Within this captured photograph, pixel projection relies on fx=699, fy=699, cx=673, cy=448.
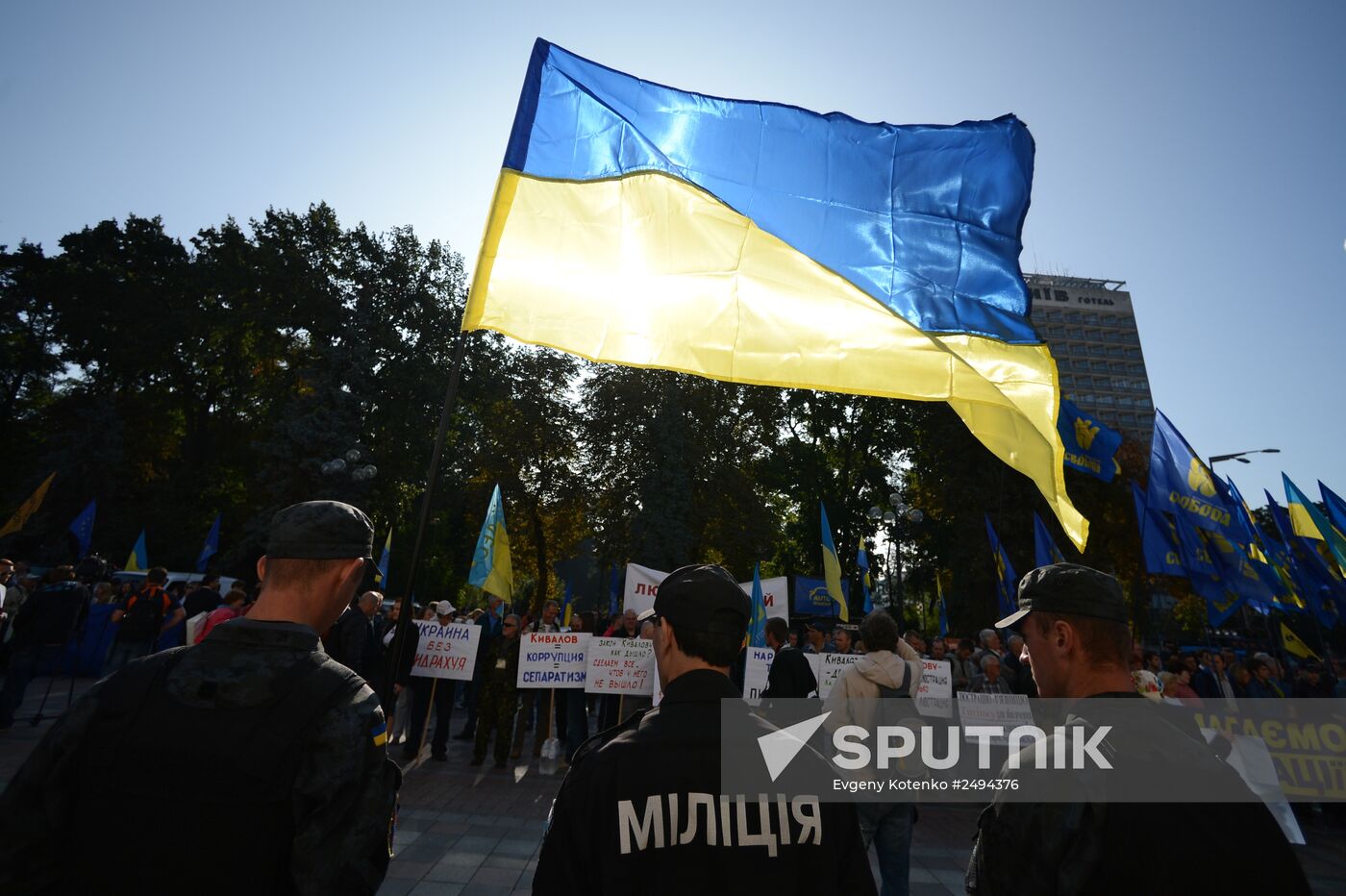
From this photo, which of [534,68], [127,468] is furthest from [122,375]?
[534,68]

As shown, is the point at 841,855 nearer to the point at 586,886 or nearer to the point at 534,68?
the point at 586,886

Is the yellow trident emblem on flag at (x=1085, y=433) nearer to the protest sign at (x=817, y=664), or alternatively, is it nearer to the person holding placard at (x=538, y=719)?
the protest sign at (x=817, y=664)

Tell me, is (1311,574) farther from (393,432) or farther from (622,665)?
(393,432)

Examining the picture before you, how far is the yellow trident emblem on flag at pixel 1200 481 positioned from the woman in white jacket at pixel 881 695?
9.95 meters

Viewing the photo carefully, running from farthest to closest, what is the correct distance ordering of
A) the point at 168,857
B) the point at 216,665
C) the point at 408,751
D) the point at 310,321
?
1. the point at 310,321
2. the point at 408,751
3. the point at 216,665
4. the point at 168,857

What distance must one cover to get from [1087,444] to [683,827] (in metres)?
14.5

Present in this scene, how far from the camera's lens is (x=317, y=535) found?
2.13m

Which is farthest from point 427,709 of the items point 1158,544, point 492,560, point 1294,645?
point 1294,645

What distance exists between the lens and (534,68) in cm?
505

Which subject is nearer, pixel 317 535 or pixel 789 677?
pixel 317 535

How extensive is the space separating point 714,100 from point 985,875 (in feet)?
17.8

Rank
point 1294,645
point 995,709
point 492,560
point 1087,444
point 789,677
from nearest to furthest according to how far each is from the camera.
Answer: point 789,677
point 995,709
point 492,560
point 1087,444
point 1294,645

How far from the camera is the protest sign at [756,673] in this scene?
32.9 ft

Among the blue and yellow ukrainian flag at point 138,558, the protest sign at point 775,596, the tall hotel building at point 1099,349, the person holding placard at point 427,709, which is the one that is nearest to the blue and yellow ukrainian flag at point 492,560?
the person holding placard at point 427,709
